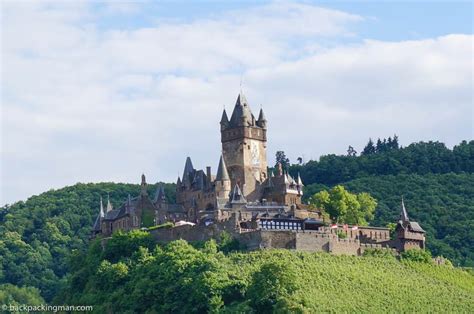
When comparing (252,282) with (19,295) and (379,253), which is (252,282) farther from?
(19,295)

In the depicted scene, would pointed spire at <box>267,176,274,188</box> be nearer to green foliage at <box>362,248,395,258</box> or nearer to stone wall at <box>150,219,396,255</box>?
stone wall at <box>150,219,396,255</box>

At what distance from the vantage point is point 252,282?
3374 inches

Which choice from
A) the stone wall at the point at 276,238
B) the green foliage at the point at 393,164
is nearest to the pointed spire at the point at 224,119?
the stone wall at the point at 276,238

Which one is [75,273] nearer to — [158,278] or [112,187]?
[158,278]

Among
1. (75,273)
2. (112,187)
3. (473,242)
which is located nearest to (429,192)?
(473,242)

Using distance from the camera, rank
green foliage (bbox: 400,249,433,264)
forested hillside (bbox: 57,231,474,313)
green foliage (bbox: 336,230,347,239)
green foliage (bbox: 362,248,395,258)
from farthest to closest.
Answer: green foliage (bbox: 400,249,433,264)
green foliage (bbox: 336,230,347,239)
green foliage (bbox: 362,248,395,258)
forested hillside (bbox: 57,231,474,313)

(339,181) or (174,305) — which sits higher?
(339,181)

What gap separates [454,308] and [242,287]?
1563cm

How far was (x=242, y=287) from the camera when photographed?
86.6 metres

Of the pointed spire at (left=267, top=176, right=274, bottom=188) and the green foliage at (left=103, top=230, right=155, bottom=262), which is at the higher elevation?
the pointed spire at (left=267, top=176, right=274, bottom=188)

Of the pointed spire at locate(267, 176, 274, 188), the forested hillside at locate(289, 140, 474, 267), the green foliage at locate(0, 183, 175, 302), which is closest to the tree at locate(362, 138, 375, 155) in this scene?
the forested hillside at locate(289, 140, 474, 267)

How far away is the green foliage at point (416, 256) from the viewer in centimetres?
9776

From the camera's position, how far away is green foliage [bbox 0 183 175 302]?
431 feet

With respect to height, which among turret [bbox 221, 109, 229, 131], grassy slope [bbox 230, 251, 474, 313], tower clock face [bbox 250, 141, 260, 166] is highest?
turret [bbox 221, 109, 229, 131]
